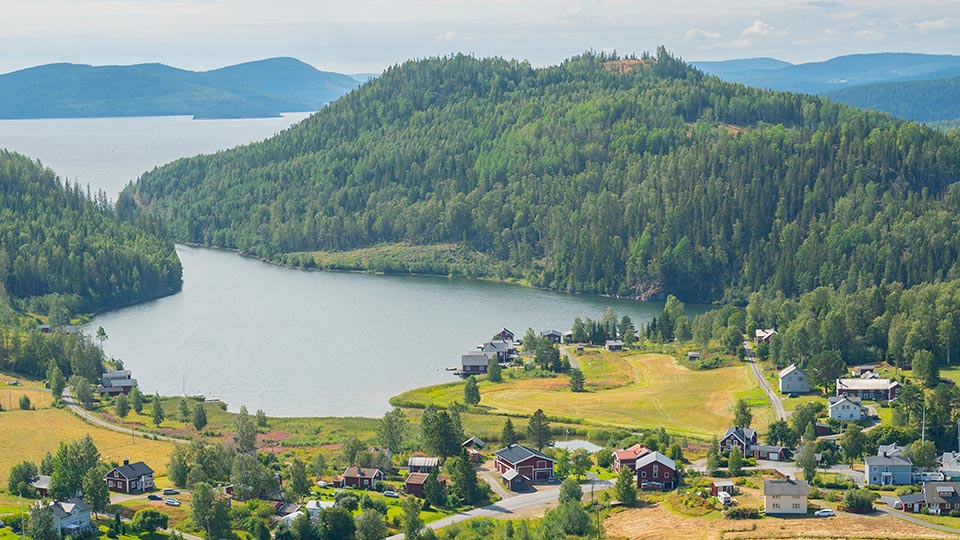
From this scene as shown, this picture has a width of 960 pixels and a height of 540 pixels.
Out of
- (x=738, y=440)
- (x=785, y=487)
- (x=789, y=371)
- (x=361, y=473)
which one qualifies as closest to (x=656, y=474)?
(x=785, y=487)

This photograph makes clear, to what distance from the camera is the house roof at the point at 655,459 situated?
61.7m

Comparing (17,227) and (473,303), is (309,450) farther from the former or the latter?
(17,227)

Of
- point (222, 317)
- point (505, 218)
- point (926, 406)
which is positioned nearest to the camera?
point (926, 406)

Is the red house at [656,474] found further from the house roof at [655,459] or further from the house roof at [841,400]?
the house roof at [841,400]

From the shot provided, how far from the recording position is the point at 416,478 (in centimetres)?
6053

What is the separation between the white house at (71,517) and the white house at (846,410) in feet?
126

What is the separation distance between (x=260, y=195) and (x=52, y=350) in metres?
88.5

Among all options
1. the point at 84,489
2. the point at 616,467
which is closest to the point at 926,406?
the point at 616,467

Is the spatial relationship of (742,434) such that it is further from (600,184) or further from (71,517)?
(600,184)

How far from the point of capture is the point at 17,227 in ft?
418

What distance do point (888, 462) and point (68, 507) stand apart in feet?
116

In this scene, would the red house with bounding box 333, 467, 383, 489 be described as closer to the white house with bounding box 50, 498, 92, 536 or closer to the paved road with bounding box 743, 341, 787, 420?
the white house with bounding box 50, 498, 92, 536

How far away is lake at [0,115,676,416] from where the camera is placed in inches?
3420

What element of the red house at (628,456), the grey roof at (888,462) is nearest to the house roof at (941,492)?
the grey roof at (888,462)
